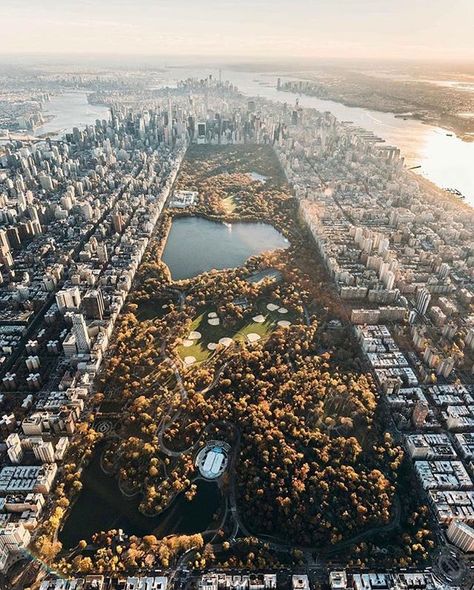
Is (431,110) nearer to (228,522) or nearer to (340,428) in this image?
(340,428)

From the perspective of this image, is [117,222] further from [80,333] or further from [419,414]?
Answer: [419,414]

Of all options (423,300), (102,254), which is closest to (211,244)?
(102,254)

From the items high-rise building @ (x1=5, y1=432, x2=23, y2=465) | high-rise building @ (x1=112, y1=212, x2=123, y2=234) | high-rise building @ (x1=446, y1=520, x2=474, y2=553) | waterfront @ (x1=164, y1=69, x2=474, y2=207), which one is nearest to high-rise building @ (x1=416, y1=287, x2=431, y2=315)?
high-rise building @ (x1=446, y1=520, x2=474, y2=553)

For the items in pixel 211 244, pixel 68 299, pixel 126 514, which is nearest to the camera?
pixel 126 514

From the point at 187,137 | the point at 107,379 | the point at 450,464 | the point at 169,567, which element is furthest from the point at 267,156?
the point at 169,567

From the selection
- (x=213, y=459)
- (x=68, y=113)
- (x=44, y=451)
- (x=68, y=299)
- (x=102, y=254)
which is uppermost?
(x=68, y=113)
